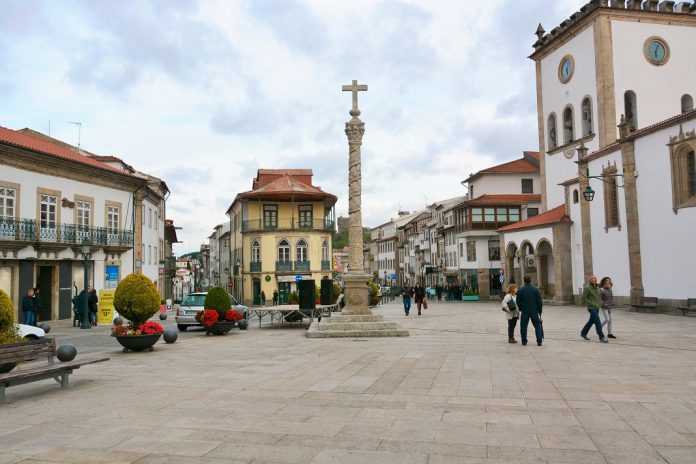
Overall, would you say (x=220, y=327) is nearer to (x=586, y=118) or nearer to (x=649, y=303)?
(x=649, y=303)

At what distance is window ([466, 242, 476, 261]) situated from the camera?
175ft

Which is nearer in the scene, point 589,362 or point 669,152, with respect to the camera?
point 589,362

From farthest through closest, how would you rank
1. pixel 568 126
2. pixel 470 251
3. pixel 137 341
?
pixel 470 251 → pixel 568 126 → pixel 137 341

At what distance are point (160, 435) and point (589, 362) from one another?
26.7 feet

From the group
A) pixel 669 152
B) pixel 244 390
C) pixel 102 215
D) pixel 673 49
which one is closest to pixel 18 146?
pixel 102 215

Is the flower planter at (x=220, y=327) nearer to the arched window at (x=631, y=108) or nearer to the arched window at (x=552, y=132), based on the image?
the arched window at (x=631, y=108)

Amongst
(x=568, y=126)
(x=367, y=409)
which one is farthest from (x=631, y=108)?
(x=367, y=409)

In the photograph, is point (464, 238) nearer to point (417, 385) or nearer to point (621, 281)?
point (621, 281)

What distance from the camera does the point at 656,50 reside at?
37656 millimetres

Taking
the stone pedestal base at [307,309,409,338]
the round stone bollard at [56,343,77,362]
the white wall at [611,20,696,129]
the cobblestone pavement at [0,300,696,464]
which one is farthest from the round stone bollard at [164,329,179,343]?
the white wall at [611,20,696,129]

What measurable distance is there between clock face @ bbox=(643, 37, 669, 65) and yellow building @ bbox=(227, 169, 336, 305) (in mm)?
25331

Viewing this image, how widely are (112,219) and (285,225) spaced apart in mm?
19266

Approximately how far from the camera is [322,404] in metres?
7.20

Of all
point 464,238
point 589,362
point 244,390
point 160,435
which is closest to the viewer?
point 160,435
